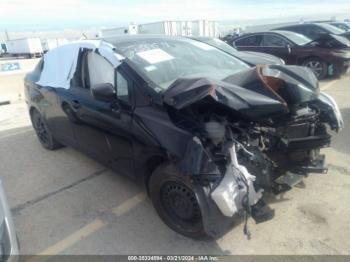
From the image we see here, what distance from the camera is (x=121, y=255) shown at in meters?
2.62

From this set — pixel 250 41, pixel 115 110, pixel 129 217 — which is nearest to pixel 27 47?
pixel 250 41

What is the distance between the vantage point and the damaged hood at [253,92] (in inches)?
89.9

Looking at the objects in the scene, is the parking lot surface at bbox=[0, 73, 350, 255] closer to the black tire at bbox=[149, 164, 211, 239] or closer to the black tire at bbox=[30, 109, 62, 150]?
the black tire at bbox=[149, 164, 211, 239]

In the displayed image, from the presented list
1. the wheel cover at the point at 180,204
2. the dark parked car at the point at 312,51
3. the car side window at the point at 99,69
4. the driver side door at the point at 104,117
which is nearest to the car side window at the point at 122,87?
the driver side door at the point at 104,117

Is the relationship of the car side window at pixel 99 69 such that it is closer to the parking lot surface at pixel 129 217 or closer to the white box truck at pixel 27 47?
the parking lot surface at pixel 129 217

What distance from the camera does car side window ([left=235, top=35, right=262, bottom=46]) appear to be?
979 cm

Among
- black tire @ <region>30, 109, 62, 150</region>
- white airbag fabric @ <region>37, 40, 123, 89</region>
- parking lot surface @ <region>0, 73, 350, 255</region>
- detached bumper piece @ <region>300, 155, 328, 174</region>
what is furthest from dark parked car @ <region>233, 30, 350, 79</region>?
black tire @ <region>30, 109, 62, 150</region>

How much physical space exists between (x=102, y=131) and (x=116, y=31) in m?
27.9

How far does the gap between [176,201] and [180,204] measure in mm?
52

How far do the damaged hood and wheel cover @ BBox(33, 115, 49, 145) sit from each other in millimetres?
2994

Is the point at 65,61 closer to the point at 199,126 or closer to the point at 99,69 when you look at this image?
the point at 99,69

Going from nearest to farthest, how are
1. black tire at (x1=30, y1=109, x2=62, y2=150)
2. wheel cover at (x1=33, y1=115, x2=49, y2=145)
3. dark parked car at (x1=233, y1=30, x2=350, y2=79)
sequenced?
black tire at (x1=30, y1=109, x2=62, y2=150), wheel cover at (x1=33, y1=115, x2=49, y2=145), dark parked car at (x1=233, y1=30, x2=350, y2=79)

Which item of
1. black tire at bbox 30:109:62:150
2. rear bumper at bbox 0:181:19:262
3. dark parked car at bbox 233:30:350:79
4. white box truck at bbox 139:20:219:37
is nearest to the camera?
rear bumper at bbox 0:181:19:262

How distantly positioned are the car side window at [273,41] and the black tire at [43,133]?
718cm
